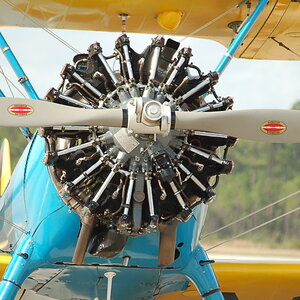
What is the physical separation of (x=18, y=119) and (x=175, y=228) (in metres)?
1.31

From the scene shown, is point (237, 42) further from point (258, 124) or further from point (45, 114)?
point (45, 114)

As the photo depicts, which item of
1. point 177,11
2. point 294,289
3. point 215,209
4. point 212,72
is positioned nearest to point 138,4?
point 177,11

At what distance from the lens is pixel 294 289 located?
8.24 meters

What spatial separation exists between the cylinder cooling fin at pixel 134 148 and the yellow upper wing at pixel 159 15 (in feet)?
5.03

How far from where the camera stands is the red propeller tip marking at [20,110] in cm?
537

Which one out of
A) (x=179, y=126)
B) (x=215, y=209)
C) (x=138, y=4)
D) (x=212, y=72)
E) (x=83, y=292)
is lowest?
(x=83, y=292)

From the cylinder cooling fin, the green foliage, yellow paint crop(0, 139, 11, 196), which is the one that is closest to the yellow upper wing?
the cylinder cooling fin

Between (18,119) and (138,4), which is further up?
(138,4)

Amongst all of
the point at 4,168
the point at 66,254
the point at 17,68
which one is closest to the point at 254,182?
the point at 4,168

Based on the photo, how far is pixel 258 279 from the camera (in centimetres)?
813

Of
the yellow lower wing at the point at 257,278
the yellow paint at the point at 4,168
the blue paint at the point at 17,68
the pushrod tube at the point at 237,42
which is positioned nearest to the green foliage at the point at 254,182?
the yellow paint at the point at 4,168

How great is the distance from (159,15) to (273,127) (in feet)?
7.04

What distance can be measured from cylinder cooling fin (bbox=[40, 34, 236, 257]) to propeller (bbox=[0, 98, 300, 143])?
0.19 meters

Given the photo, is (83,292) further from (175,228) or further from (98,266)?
(175,228)
